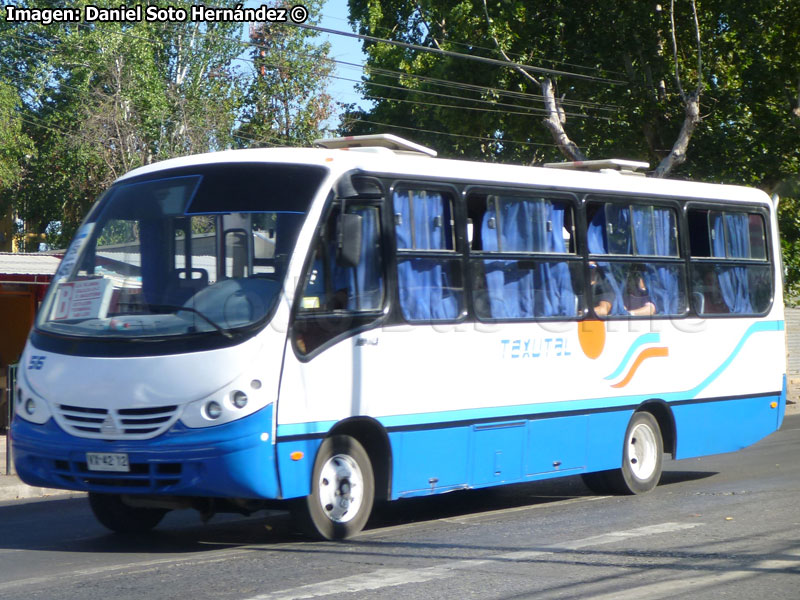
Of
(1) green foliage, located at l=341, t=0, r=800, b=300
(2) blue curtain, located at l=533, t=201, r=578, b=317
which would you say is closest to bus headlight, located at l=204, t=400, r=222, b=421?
(2) blue curtain, located at l=533, t=201, r=578, b=317

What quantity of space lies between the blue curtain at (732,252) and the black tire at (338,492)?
543 cm

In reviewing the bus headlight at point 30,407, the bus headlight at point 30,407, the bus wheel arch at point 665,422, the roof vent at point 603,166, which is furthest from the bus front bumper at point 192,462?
the roof vent at point 603,166

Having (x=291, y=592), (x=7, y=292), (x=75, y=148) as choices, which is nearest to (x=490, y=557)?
(x=291, y=592)

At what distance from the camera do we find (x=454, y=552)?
26.2 feet

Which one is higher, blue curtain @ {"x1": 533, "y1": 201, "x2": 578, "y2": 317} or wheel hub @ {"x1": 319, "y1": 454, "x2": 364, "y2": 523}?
blue curtain @ {"x1": 533, "y1": 201, "x2": 578, "y2": 317}

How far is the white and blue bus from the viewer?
803cm

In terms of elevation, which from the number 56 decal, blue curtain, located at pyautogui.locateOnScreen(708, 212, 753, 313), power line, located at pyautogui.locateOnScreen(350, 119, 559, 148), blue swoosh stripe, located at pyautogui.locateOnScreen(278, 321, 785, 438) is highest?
power line, located at pyautogui.locateOnScreen(350, 119, 559, 148)

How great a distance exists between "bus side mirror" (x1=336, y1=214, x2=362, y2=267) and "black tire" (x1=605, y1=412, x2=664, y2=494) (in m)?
4.13

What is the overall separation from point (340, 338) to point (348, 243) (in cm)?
70

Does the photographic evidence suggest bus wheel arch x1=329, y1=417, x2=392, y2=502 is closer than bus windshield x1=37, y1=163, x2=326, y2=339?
No

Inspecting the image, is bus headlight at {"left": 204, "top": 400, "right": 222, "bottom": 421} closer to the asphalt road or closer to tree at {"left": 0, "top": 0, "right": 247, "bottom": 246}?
the asphalt road

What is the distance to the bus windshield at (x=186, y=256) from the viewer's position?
827cm

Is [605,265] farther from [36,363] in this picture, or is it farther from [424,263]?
[36,363]

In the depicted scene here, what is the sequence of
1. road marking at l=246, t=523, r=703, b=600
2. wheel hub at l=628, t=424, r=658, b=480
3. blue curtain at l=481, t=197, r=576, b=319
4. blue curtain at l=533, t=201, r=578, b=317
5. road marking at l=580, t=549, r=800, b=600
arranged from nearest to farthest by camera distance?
road marking at l=580, t=549, r=800, b=600 → road marking at l=246, t=523, r=703, b=600 → blue curtain at l=481, t=197, r=576, b=319 → blue curtain at l=533, t=201, r=578, b=317 → wheel hub at l=628, t=424, r=658, b=480
